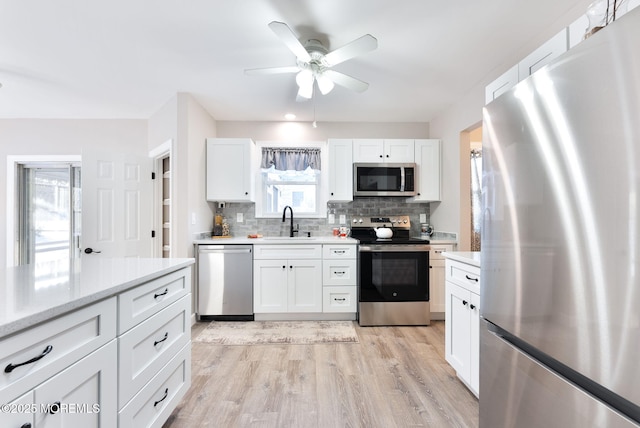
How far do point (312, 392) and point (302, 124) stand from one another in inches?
123

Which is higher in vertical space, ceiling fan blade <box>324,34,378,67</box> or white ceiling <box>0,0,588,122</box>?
white ceiling <box>0,0,588,122</box>

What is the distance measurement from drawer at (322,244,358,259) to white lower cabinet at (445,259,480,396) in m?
1.27

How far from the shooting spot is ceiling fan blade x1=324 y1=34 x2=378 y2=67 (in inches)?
69.4

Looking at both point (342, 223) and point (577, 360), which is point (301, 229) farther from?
point (577, 360)

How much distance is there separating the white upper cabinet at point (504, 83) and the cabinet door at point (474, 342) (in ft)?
3.79

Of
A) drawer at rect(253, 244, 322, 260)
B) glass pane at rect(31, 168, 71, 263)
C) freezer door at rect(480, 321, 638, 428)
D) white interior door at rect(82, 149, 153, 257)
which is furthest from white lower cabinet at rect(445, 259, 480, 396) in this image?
glass pane at rect(31, 168, 71, 263)

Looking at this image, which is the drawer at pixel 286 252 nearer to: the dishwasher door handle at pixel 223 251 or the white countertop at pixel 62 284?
the dishwasher door handle at pixel 223 251

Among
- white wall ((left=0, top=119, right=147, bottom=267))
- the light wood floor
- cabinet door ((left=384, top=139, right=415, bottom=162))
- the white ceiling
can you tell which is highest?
the white ceiling

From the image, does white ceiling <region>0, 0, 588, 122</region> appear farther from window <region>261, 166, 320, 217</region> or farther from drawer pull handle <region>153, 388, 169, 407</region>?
drawer pull handle <region>153, 388, 169, 407</region>

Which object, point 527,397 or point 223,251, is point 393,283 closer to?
point 223,251

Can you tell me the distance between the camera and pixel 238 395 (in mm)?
1877

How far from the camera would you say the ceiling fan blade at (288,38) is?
1.66 metres

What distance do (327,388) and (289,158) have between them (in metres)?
2.70

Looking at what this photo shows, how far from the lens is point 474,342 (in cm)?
172
